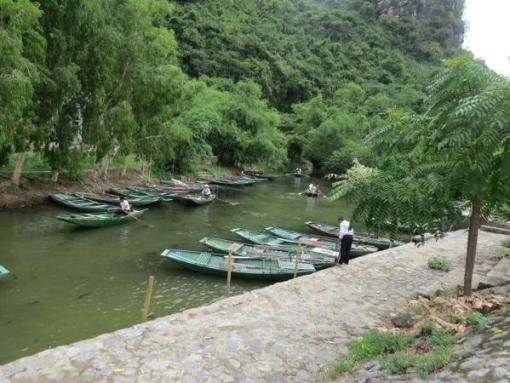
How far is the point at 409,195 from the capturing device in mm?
6777

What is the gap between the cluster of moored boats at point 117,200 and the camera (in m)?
18.2

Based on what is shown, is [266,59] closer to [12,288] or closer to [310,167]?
[310,167]

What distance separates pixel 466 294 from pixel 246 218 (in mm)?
17191

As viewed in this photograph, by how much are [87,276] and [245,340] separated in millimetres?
7508

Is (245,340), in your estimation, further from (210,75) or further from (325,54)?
(325,54)

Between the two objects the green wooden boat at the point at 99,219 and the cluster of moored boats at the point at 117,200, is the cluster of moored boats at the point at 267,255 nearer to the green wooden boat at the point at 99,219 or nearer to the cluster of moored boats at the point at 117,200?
the green wooden boat at the point at 99,219

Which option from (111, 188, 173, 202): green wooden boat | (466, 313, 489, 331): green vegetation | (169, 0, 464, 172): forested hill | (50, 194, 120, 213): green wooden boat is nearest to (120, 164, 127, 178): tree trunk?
(111, 188, 173, 202): green wooden boat

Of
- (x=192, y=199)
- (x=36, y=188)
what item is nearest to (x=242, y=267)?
(x=192, y=199)

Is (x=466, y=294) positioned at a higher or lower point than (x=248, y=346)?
higher

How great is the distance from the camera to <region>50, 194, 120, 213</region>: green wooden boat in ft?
68.8

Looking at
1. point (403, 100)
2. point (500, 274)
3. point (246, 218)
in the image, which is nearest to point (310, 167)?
point (403, 100)

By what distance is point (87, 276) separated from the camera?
41.7 ft

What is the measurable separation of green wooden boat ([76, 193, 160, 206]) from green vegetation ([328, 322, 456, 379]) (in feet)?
62.0

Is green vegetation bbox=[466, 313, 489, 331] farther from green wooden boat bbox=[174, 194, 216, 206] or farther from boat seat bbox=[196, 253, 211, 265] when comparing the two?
green wooden boat bbox=[174, 194, 216, 206]
